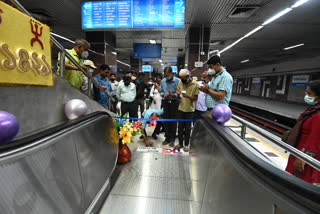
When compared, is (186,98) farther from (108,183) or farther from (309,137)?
(108,183)

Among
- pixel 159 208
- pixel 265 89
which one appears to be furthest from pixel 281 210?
pixel 265 89

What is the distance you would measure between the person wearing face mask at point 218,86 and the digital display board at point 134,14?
225 centimetres

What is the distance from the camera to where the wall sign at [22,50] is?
115cm

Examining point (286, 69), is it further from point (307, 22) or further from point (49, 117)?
point (49, 117)

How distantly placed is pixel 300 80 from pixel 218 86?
42.1 feet

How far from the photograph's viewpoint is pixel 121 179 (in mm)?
2170

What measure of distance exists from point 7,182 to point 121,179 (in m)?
1.64

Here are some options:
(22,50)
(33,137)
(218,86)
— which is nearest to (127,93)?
(218,86)

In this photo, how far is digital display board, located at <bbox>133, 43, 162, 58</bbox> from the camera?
8.55 meters

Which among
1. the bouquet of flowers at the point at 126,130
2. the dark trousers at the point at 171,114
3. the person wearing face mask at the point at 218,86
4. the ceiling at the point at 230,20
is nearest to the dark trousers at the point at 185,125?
the dark trousers at the point at 171,114

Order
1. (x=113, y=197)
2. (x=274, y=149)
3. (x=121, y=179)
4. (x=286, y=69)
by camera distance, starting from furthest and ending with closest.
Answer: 1. (x=286, y=69)
2. (x=274, y=149)
3. (x=121, y=179)
4. (x=113, y=197)

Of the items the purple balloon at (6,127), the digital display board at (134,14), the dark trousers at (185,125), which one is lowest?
the dark trousers at (185,125)

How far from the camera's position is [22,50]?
50.4 inches

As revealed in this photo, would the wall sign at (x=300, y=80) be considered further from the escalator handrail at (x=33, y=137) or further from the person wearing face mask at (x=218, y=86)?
the escalator handrail at (x=33, y=137)
